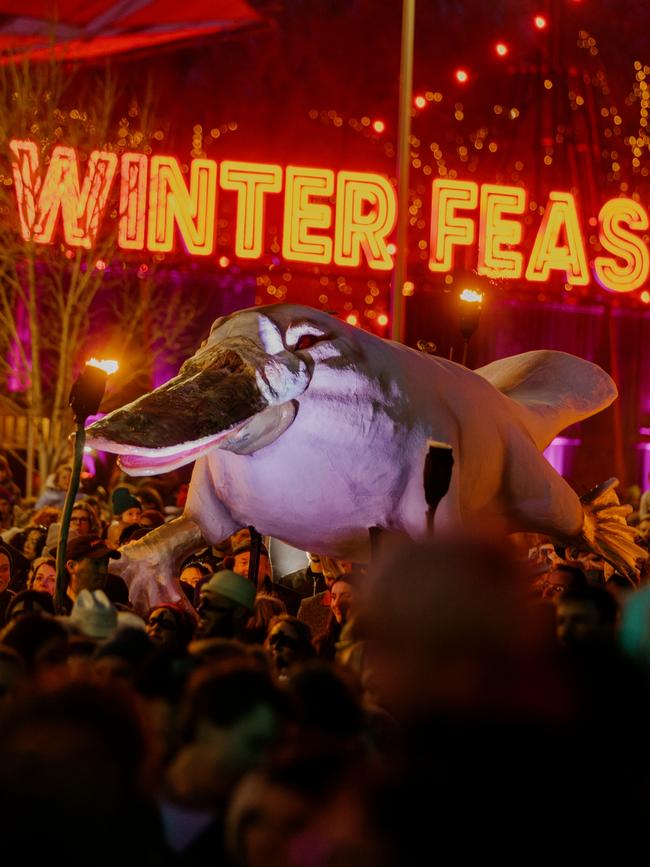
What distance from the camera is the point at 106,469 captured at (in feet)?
72.9

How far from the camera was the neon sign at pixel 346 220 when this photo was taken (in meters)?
22.1

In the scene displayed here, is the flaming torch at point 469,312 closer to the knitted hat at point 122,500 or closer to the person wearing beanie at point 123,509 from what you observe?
the person wearing beanie at point 123,509

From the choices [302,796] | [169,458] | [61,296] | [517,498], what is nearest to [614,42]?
[61,296]

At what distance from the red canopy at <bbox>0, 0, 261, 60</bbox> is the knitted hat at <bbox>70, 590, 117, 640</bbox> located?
1826 cm

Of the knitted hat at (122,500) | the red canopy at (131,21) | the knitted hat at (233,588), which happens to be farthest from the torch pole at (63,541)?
the red canopy at (131,21)

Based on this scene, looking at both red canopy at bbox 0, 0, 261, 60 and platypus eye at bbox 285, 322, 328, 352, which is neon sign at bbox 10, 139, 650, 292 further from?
platypus eye at bbox 285, 322, 328, 352

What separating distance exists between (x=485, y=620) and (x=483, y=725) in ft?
0.70

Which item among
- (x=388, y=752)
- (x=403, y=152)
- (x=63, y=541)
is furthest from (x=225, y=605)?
(x=403, y=152)

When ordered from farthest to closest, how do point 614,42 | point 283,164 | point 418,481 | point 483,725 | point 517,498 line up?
point 614,42 < point 283,164 < point 517,498 < point 418,481 < point 483,725

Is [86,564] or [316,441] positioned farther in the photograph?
[86,564]

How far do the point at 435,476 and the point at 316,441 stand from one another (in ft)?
2.00

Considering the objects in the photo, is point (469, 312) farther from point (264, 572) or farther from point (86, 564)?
point (86, 564)

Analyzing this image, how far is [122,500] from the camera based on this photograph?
13.9 metres

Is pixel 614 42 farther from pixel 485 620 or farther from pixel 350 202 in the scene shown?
pixel 485 620
